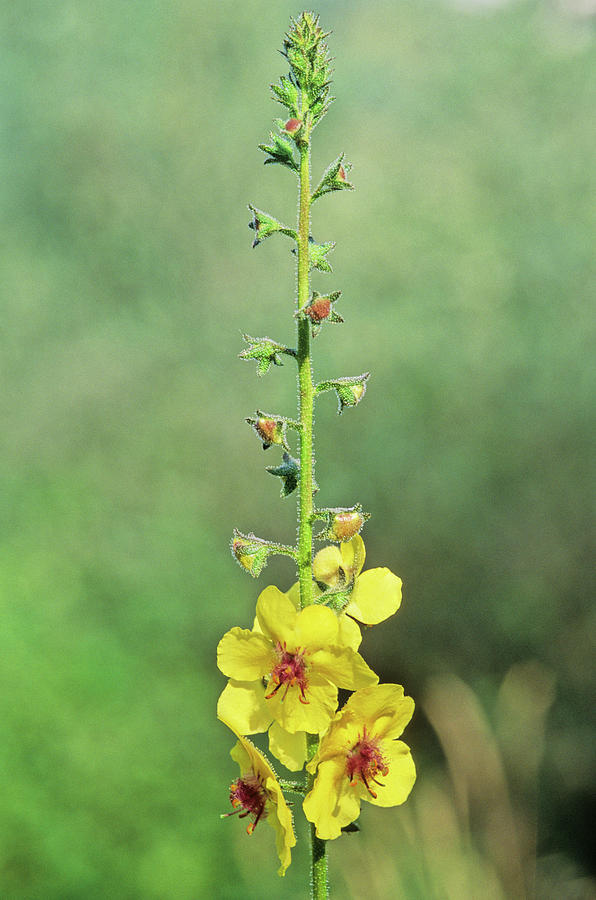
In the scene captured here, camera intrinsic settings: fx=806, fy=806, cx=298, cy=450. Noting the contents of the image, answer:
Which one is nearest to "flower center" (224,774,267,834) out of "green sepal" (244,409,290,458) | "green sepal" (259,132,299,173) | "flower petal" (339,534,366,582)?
"flower petal" (339,534,366,582)

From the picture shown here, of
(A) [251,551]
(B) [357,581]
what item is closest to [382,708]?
(B) [357,581]

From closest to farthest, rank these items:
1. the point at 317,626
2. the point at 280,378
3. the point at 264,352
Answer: the point at 317,626, the point at 264,352, the point at 280,378

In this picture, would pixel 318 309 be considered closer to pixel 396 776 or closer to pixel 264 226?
pixel 264 226

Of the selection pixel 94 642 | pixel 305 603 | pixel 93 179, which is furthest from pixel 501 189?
pixel 305 603

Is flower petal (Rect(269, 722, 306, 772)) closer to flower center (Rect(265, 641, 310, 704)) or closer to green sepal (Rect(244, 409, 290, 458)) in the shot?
flower center (Rect(265, 641, 310, 704))

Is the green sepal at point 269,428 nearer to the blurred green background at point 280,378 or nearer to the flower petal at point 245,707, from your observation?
the flower petal at point 245,707

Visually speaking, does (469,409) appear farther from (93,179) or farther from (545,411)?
(93,179)
